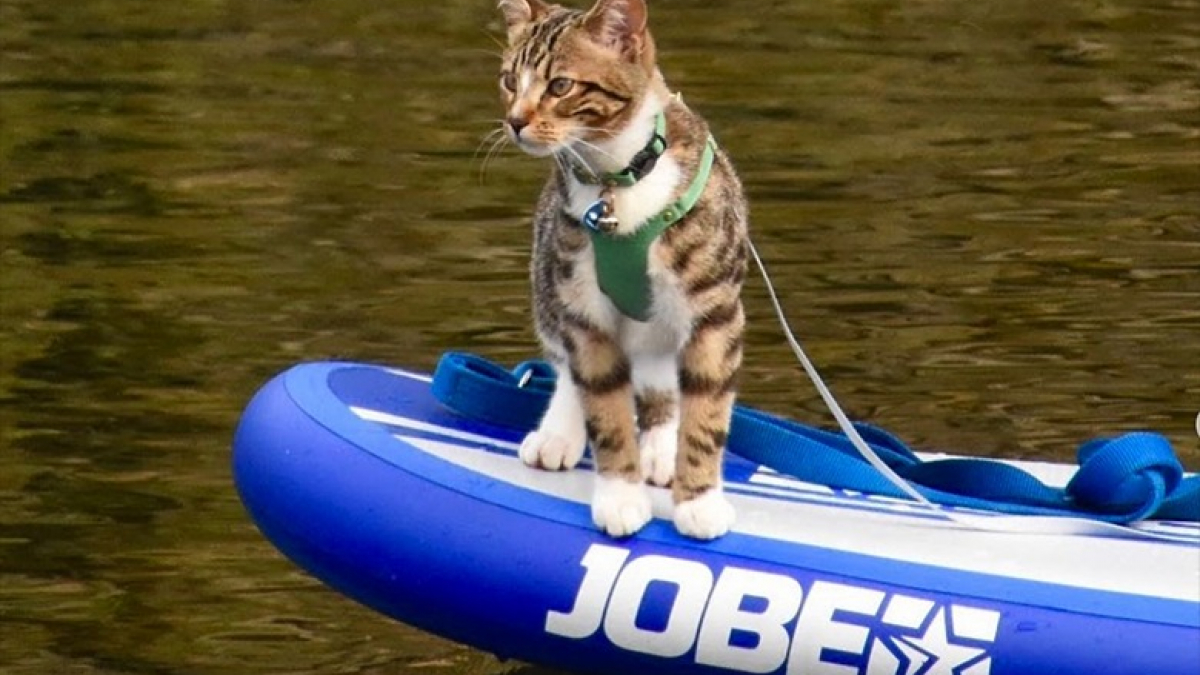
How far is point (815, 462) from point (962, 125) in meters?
5.53

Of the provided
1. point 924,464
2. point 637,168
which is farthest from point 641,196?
point 924,464

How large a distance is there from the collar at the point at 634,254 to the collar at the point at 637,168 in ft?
0.23

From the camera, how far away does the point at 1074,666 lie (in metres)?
3.72

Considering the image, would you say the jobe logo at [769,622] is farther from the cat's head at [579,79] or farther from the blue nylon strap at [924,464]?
the cat's head at [579,79]

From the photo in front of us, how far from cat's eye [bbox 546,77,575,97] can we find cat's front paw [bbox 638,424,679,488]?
71 cm

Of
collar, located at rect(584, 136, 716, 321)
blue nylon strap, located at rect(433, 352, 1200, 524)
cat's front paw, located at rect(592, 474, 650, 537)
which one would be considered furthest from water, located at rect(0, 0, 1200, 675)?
collar, located at rect(584, 136, 716, 321)

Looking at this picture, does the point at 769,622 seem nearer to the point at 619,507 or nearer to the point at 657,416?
the point at 619,507

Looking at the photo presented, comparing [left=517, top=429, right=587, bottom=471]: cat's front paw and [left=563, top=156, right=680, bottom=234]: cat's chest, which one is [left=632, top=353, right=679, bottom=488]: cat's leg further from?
[left=563, top=156, right=680, bottom=234]: cat's chest

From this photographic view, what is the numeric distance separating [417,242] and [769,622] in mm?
4292

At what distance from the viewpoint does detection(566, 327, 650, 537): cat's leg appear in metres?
4.02

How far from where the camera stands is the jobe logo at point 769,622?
383 cm

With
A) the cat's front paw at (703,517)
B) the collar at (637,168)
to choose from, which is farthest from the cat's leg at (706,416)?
the collar at (637,168)

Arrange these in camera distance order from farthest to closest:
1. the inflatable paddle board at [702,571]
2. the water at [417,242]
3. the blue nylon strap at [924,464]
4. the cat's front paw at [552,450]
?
the water at [417,242], the cat's front paw at [552,450], the blue nylon strap at [924,464], the inflatable paddle board at [702,571]

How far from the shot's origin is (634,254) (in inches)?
152
